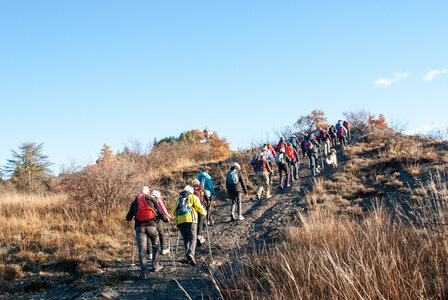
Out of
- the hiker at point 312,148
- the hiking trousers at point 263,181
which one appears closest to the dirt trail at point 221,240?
the hiking trousers at point 263,181

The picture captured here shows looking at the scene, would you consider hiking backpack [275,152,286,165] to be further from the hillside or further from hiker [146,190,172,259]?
hiker [146,190,172,259]

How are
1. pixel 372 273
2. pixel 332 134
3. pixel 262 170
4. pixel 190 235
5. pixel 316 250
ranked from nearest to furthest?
pixel 372 273
pixel 316 250
pixel 190 235
pixel 262 170
pixel 332 134

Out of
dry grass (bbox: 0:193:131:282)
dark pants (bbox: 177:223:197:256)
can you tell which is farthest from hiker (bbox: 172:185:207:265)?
dry grass (bbox: 0:193:131:282)

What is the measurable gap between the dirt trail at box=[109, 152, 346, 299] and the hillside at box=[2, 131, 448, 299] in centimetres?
3

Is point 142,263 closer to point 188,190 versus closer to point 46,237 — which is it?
point 188,190

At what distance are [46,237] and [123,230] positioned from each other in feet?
8.41

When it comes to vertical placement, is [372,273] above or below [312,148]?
below

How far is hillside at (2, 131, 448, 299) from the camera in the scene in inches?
123

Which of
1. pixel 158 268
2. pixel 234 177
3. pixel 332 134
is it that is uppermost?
pixel 332 134

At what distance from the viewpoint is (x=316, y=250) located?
13.8 feet

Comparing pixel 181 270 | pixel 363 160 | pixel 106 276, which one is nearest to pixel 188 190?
pixel 181 270

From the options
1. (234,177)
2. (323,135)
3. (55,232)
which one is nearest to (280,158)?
(234,177)

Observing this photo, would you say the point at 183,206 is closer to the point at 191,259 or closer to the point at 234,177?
the point at 191,259

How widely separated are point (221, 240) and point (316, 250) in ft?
16.7
